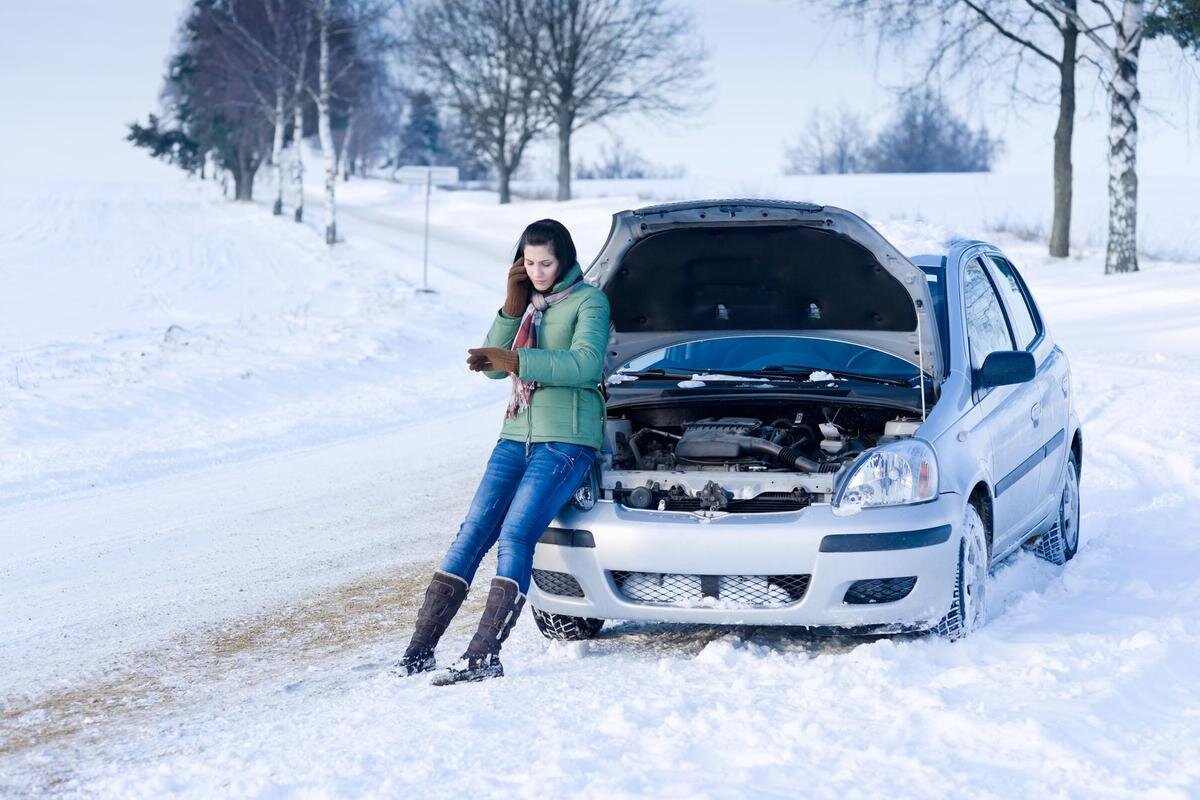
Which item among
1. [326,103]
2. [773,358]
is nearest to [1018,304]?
[773,358]

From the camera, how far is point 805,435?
6.07 metres

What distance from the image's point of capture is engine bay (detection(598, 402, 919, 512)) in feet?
17.3

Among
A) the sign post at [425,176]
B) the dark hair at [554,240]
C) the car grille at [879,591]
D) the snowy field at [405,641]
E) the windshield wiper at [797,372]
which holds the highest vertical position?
the sign post at [425,176]

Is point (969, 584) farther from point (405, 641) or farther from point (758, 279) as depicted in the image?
point (405, 641)

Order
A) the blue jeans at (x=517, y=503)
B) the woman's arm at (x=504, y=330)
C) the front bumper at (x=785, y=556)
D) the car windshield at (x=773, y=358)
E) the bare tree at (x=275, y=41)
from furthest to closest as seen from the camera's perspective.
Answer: the bare tree at (x=275, y=41), the car windshield at (x=773, y=358), the woman's arm at (x=504, y=330), the blue jeans at (x=517, y=503), the front bumper at (x=785, y=556)

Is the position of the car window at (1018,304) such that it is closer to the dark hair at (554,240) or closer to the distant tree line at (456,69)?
the dark hair at (554,240)

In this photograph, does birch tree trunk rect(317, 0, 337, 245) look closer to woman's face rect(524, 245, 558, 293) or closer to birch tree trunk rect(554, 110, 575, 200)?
birch tree trunk rect(554, 110, 575, 200)

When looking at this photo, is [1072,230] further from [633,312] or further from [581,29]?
[633,312]

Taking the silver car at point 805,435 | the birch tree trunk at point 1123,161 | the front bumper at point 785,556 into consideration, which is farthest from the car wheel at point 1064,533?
the birch tree trunk at point 1123,161

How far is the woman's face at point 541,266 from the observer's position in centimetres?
536

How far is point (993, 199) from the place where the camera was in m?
46.0

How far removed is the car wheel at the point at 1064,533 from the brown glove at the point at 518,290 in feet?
9.98

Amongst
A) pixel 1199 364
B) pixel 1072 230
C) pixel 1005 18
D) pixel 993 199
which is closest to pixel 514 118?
pixel 993 199

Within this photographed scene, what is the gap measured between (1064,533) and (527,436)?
3.08 metres
